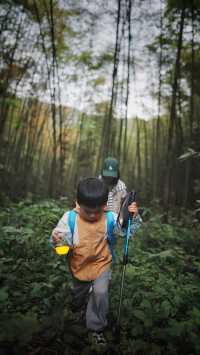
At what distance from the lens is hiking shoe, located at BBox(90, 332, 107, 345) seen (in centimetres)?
191

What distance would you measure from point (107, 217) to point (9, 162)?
8.02 m

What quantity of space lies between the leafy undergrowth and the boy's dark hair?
78cm

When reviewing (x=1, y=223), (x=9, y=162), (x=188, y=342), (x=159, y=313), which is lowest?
(x=188, y=342)

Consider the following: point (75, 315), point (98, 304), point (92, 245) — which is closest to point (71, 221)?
point (92, 245)

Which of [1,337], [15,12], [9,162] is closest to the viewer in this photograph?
[1,337]

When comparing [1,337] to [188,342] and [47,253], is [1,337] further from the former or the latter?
[47,253]

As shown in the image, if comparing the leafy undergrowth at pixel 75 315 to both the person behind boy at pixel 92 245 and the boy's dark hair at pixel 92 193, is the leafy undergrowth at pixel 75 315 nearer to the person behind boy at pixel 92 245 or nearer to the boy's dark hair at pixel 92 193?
the person behind boy at pixel 92 245

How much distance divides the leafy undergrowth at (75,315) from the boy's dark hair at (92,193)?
2.55 ft

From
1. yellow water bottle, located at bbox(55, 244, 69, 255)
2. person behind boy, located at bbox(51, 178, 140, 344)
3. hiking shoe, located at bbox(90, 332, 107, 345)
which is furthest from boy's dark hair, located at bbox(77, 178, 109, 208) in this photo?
hiking shoe, located at bbox(90, 332, 107, 345)

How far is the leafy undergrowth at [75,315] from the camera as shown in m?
1.73

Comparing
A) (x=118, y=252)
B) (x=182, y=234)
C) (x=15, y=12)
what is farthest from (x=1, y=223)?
(x=15, y=12)

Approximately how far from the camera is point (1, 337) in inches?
46.4

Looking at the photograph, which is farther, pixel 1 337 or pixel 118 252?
pixel 118 252

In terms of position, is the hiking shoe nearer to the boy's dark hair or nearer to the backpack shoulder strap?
the backpack shoulder strap
